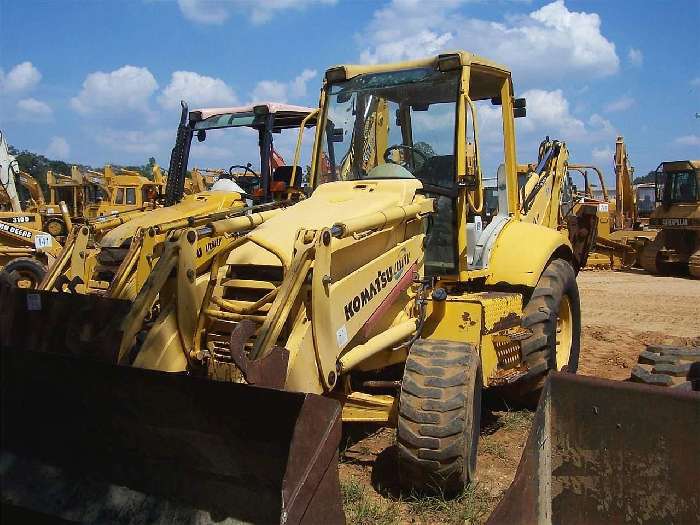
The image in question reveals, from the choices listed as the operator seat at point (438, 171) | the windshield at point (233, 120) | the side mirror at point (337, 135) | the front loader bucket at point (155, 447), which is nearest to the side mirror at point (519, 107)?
the operator seat at point (438, 171)

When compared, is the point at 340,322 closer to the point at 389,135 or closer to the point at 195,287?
the point at 195,287

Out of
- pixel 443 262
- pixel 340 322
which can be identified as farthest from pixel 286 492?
pixel 443 262

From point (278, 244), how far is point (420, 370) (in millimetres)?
1133

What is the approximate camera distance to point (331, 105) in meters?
5.71

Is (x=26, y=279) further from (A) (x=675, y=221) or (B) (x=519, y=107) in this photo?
(A) (x=675, y=221)

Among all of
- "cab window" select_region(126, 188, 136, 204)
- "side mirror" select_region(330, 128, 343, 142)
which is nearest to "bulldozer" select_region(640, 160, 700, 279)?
"cab window" select_region(126, 188, 136, 204)

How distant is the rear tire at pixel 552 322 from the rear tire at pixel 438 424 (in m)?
1.40

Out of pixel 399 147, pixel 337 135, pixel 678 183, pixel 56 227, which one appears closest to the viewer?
pixel 399 147

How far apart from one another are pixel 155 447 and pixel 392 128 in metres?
3.25

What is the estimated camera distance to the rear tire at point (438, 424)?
12.8 ft

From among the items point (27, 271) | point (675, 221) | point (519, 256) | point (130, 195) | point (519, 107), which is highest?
point (519, 107)

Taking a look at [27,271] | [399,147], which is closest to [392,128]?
[399,147]

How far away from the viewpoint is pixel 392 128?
5566mm

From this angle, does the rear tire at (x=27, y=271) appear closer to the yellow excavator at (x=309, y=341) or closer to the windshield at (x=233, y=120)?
the windshield at (x=233, y=120)
